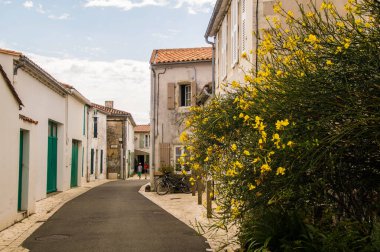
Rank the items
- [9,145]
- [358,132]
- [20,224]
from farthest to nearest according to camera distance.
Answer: [20,224] → [9,145] → [358,132]

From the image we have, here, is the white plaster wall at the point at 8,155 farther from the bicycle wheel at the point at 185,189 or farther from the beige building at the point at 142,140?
the beige building at the point at 142,140

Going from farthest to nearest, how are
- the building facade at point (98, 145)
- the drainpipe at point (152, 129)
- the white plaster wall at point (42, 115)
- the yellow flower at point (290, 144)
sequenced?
the building facade at point (98, 145) → the drainpipe at point (152, 129) → the white plaster wall at point (42, 115) → the yellow flower at point (290, 144)

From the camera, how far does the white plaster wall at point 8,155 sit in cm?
955

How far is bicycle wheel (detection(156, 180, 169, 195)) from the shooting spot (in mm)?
20328

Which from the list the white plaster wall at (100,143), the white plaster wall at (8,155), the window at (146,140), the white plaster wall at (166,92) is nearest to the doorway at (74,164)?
the white plaster wall at (166,92)

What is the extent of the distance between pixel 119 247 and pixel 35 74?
10.4 meters

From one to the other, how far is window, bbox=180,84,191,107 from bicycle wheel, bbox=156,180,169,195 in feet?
14.4

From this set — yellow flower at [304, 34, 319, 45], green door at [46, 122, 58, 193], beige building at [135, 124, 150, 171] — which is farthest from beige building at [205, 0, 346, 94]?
beige building at [135, 124, 150, 171]

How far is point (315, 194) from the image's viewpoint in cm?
535

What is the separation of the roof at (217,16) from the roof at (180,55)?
5685mm

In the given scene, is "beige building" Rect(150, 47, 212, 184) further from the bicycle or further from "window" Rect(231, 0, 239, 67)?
"window" Rect(231, 0, 239, 67)

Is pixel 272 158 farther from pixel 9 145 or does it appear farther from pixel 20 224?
pixel 20 224

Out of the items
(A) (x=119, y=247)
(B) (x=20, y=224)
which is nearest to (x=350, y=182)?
(A) (x=119, y=247)

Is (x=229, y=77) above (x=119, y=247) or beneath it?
above
